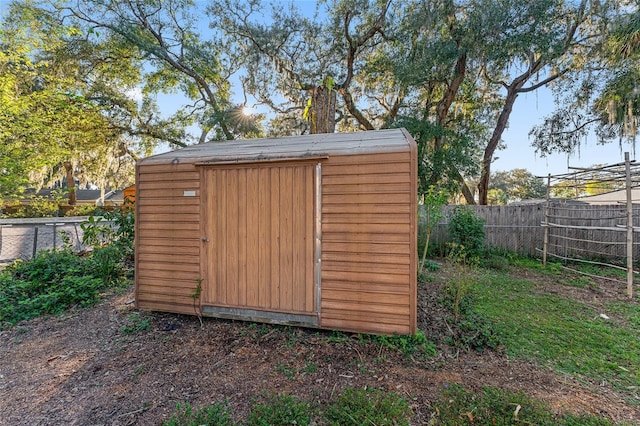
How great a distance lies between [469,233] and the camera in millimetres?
6355

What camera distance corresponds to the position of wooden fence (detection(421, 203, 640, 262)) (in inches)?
247

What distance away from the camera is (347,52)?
10.1m

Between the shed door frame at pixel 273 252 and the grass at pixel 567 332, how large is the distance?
2.07m

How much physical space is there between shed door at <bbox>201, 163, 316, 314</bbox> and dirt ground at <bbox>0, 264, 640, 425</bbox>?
0.36 metres

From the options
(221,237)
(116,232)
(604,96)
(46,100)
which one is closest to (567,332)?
(221,237)

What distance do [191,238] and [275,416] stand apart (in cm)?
224

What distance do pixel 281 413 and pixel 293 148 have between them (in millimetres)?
2477

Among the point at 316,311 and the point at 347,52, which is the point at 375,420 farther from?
the point at 347,52

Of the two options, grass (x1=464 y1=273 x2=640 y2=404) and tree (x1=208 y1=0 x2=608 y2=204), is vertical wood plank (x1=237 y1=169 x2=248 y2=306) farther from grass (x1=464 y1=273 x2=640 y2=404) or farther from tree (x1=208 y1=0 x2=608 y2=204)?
tree (x1=208 y1=0 x2=608 y2=204)

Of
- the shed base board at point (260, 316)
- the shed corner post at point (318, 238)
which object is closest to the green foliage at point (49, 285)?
the shed base board at point (260, 316)

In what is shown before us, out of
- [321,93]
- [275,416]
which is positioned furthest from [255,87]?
[275,416]

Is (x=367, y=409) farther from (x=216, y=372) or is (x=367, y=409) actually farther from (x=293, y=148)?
(x=293, y=148)

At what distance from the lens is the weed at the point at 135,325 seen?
10.5 feet

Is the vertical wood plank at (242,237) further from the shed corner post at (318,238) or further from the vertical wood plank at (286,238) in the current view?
the shed corner post at (318,238)
